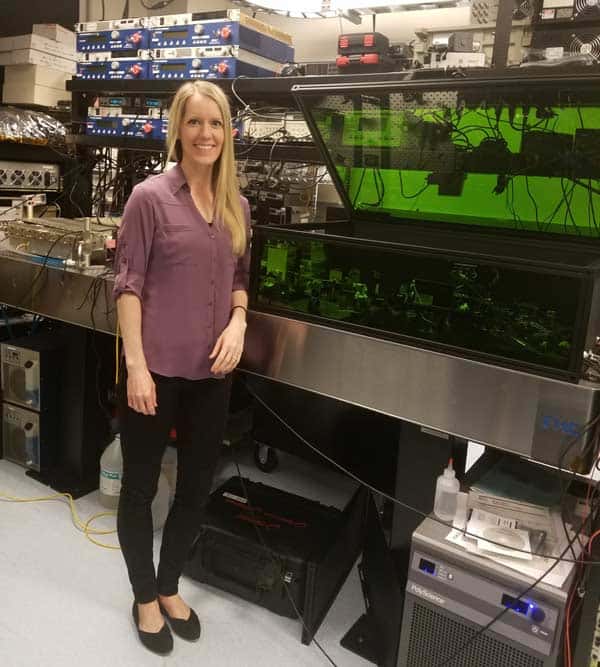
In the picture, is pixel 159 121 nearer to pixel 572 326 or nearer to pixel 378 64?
pixel 378 64

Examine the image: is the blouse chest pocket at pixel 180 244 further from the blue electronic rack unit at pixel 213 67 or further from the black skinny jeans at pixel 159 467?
the blue electronic rack unit at pixel 213 67

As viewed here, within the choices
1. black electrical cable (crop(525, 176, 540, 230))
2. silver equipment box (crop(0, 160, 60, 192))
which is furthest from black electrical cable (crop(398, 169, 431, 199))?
silver equipment box (crop(0, 160, 60, 192))

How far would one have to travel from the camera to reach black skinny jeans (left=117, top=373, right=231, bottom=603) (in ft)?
4.88

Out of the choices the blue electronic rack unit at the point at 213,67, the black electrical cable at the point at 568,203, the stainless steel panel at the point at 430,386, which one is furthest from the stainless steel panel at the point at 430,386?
the blue electronic rack unit at the point at 213,67

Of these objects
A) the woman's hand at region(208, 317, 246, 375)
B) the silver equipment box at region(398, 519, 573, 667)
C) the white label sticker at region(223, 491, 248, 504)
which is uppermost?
the woman's hand at region(208, 317, 246, 375)

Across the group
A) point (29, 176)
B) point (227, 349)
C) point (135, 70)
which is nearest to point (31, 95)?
point (29, 176)

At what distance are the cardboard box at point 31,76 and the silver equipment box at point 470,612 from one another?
2853mm

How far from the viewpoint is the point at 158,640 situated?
5.18ft

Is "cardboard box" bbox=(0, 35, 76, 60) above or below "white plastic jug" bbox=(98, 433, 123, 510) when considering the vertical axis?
above

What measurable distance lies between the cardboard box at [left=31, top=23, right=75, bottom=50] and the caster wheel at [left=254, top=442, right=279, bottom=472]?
7.62 feet

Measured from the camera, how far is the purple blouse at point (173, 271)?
4.51 ft

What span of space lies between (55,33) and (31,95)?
0.37 meters

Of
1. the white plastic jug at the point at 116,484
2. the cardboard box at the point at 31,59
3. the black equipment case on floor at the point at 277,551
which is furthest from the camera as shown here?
the cardboard box at the point at 31,59

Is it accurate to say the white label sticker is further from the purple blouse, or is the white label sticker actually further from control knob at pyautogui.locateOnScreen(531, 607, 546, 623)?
control knob at pyautogui.locateOnScreen(531, 607, 546, 623)
